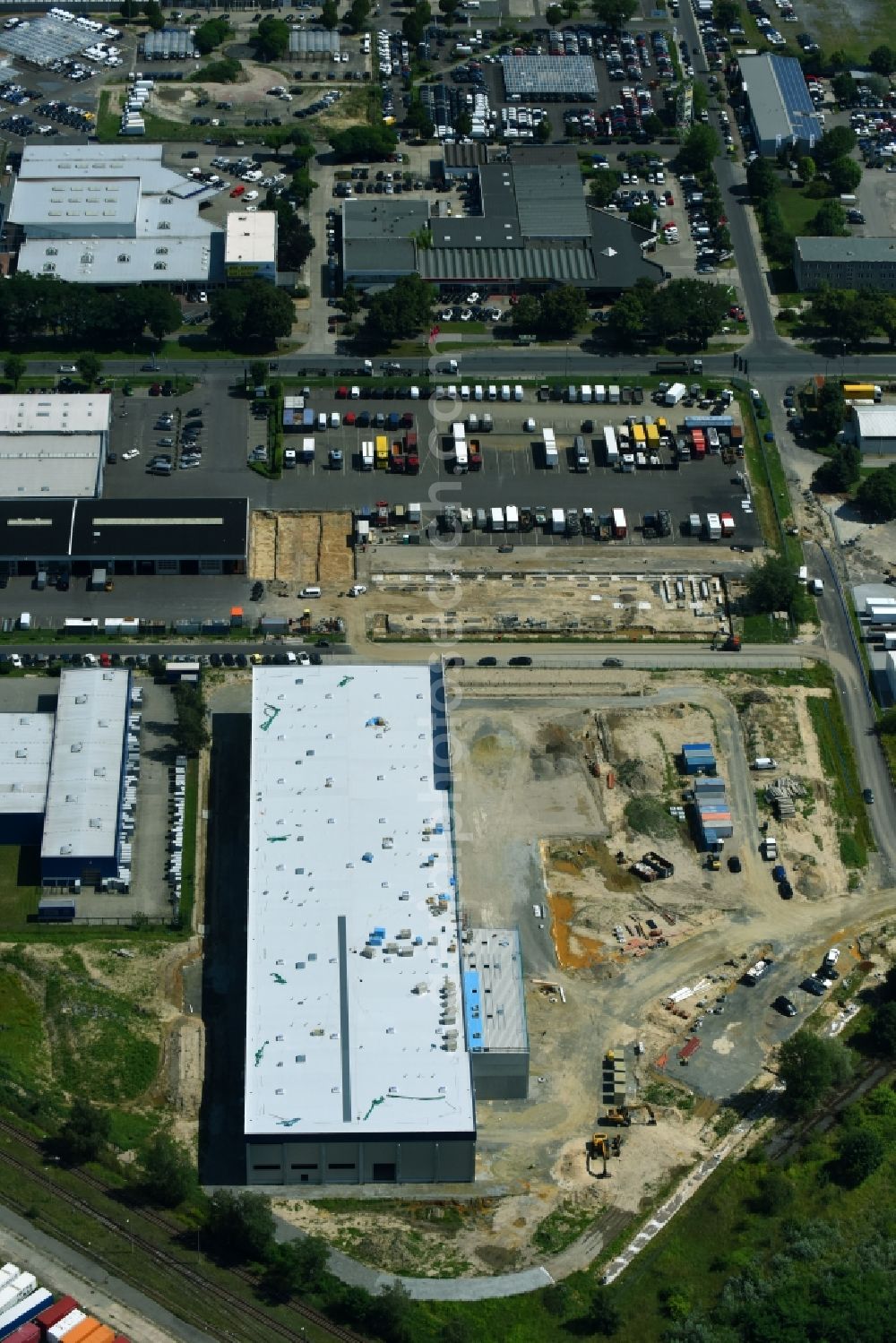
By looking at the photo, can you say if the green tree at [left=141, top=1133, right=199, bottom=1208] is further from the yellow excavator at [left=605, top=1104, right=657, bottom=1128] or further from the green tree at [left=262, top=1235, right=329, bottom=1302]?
the yellow excavator at [left=605, top=1104, right=657, bottom=1128]

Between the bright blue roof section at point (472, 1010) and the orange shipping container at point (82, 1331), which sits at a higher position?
the bright blue roof section at point (472, 1010)

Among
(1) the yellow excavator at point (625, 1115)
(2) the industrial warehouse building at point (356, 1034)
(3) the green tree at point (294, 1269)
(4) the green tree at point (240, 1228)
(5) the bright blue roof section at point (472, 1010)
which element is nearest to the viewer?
(3) the green tree at point (294, 1269)

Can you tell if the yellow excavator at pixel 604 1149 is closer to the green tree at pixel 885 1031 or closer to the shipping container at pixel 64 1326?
the green tree at pixel 885 1031

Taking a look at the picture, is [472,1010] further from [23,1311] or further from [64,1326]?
[23,1311]

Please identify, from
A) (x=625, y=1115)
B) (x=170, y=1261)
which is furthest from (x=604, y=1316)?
(x=170, y=1261)

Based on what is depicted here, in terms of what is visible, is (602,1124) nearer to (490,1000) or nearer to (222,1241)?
(490,1000)

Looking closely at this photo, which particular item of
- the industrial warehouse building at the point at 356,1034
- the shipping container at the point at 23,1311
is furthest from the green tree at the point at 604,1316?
the shipping container at the point at 23,1311

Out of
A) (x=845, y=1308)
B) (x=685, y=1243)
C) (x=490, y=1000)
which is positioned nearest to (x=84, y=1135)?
(x=490, y=1000)
